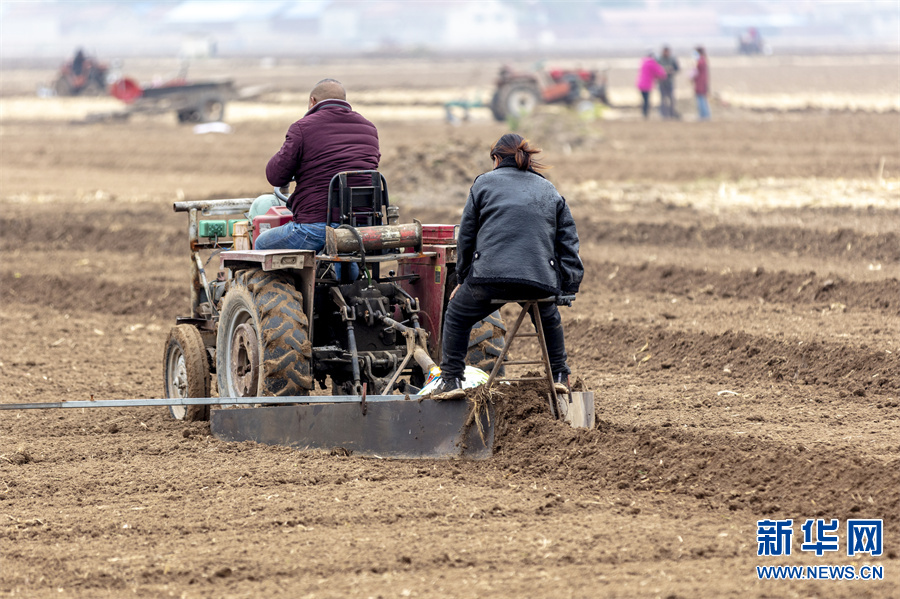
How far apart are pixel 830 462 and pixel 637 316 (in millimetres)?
5067

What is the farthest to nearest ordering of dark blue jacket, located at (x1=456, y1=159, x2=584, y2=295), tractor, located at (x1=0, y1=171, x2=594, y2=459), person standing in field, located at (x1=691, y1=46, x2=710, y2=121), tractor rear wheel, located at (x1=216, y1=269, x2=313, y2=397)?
1. person standing in field, located at (x1=691, y1=46, x2=710, y2=121)
2. tractor rear wheel, located at (x1=216, y1=269, x2=313, y2=397)
3. tractor, located at (x1=0, y1=171, x2=594, y2=459)
4. dark blue jacket, located at (x1=456, y1=159, x2=584, y2=295)

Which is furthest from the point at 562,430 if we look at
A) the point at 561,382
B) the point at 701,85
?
the point at 701,85

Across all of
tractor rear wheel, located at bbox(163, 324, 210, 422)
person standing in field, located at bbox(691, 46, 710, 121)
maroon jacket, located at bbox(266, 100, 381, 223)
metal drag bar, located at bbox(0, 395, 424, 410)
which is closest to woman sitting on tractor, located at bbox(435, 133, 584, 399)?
metal drag bar, located at bbox(0, 395, 424, 410)

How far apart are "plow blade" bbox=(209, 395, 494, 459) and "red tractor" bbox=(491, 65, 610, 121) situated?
2360 centimetres

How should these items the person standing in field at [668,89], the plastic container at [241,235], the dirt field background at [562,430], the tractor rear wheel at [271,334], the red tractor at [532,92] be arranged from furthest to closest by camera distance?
the person standing in field at [668,89]
the red tractor at [532,92]
the plastic container at [241,235]
the tractor rear wheel at [271,334]
the dirt field background at [562,430]

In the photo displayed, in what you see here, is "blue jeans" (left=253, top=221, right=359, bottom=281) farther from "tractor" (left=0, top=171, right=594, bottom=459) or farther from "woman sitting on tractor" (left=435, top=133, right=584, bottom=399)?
"woman sitting on tractor" (left=435, top=133, right=584, bottom=399)

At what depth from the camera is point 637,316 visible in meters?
10.6

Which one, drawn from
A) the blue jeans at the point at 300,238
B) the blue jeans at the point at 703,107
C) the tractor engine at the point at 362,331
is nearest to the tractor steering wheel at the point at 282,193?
the blue jeans at the point at 300,238

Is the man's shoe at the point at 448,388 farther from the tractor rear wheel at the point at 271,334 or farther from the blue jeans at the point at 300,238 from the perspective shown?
the blue jeans at the point at 300,238

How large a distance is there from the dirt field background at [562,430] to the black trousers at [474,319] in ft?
1.12

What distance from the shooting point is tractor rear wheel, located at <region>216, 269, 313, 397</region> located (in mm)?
6605

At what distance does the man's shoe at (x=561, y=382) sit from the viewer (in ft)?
20.7

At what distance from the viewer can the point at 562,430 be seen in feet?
20.3

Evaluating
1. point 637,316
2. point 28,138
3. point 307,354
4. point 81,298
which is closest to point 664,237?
point 637,316
